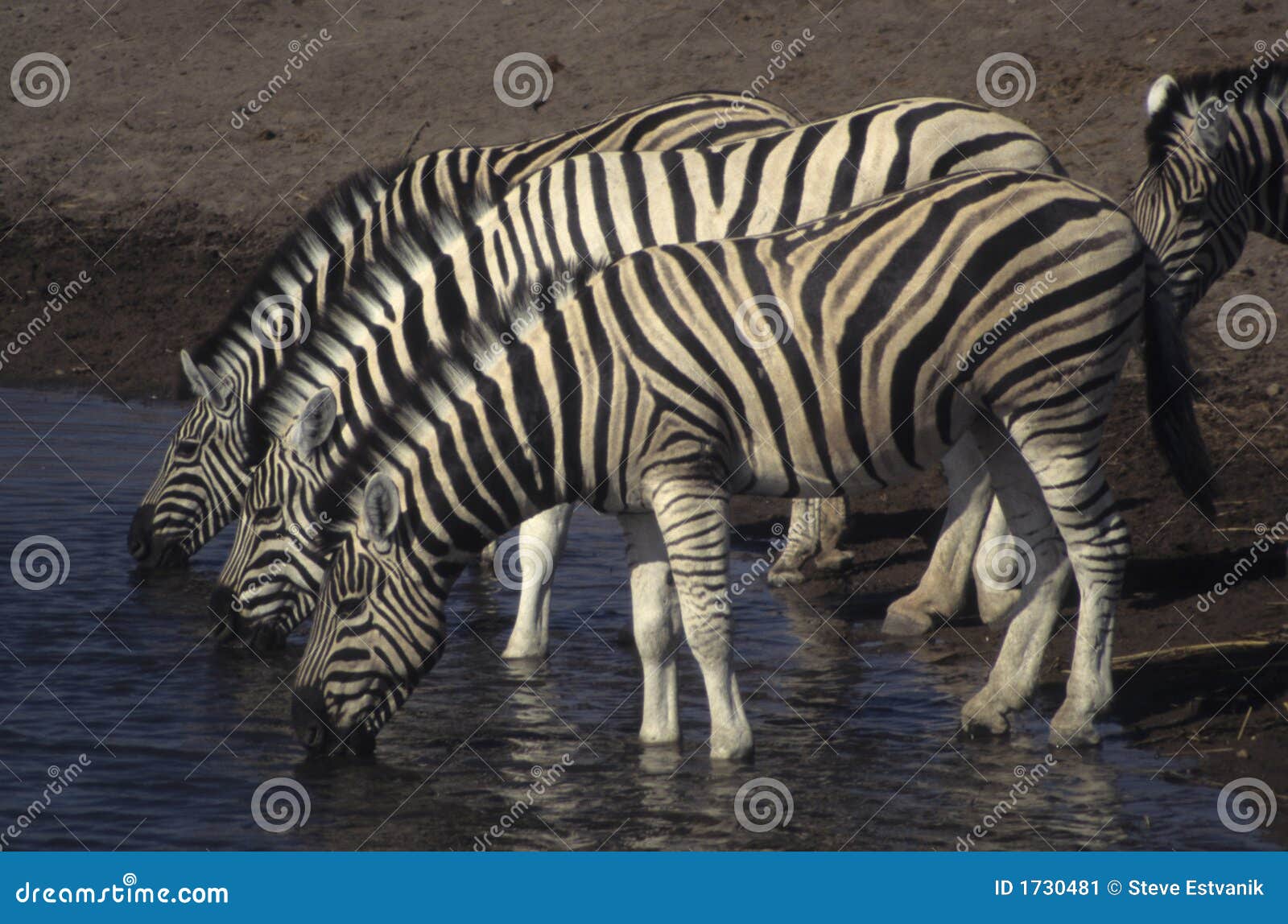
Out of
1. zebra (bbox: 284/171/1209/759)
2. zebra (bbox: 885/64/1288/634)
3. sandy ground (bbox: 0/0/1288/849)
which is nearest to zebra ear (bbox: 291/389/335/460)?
zebra (bbox: 284/171/1209/759)

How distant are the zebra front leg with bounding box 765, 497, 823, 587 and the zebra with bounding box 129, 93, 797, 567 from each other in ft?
8.23

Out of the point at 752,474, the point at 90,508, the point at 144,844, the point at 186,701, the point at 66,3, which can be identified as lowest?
the point at 144,844

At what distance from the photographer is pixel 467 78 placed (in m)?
20.2

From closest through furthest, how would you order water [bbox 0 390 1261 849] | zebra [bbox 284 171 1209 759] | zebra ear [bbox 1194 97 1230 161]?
water [bbox 0 390 1261 849] → zebra [bbox 284 171 1209 759] → zebra ear [bbox 1194 97 1230 161]

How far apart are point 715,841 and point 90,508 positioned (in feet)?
22.9

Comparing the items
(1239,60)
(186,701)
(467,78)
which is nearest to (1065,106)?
(1239,60)

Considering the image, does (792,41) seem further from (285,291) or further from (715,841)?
(715,841)

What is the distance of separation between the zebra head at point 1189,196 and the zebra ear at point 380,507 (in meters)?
5.87

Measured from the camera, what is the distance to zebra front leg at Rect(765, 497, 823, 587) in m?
10.8

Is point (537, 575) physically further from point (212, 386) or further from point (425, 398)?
point (212, 386)

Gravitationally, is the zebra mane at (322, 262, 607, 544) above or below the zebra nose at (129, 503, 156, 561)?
below

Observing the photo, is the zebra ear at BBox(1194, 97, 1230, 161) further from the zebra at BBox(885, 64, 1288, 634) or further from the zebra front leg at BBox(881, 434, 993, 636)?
the zebra front leg at BBox(881, 434, 993, 636)

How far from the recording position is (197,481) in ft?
Answer: 34.7

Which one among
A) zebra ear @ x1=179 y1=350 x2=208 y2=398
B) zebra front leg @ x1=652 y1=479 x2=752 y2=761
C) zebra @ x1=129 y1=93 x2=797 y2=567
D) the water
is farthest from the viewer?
zebra @ x1=129 y1=93 x2=797 y2=567
